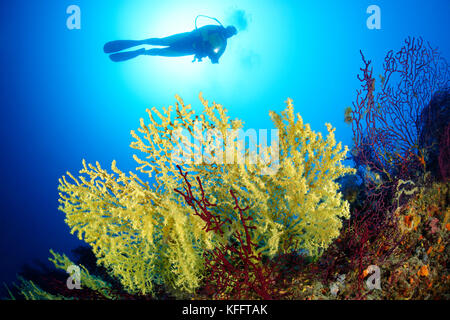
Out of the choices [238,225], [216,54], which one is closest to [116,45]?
[216,54]

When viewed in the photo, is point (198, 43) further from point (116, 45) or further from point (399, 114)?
point (399, 114)

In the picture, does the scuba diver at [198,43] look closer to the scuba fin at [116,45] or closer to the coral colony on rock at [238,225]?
the scuba fin at [116,45]

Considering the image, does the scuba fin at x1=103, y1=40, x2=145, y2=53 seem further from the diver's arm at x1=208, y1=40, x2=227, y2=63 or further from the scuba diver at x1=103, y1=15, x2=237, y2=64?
the diver's arm at x1=208, y1=40, x2=227, y2=63

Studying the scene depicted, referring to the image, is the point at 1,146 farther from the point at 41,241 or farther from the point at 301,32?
the point at 301,32

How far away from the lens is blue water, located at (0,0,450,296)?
79.0 ft

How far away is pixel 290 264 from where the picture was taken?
7.43 feet

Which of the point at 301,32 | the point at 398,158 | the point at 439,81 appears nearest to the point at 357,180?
the point at 398,158

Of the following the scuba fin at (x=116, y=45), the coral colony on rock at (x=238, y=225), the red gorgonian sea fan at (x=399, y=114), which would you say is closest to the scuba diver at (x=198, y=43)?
the scuba fin at (x=116, y=45)

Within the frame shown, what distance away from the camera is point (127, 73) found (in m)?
46.1

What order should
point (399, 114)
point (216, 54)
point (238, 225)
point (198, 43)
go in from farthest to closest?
1. point (198, 43)
2. point (216, 54)
3. point (399, 114)
4. point (238, 225)

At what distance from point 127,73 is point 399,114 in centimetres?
5316

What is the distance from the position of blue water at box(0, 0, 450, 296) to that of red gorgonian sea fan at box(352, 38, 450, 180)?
22.8 m

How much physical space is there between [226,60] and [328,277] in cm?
5498
